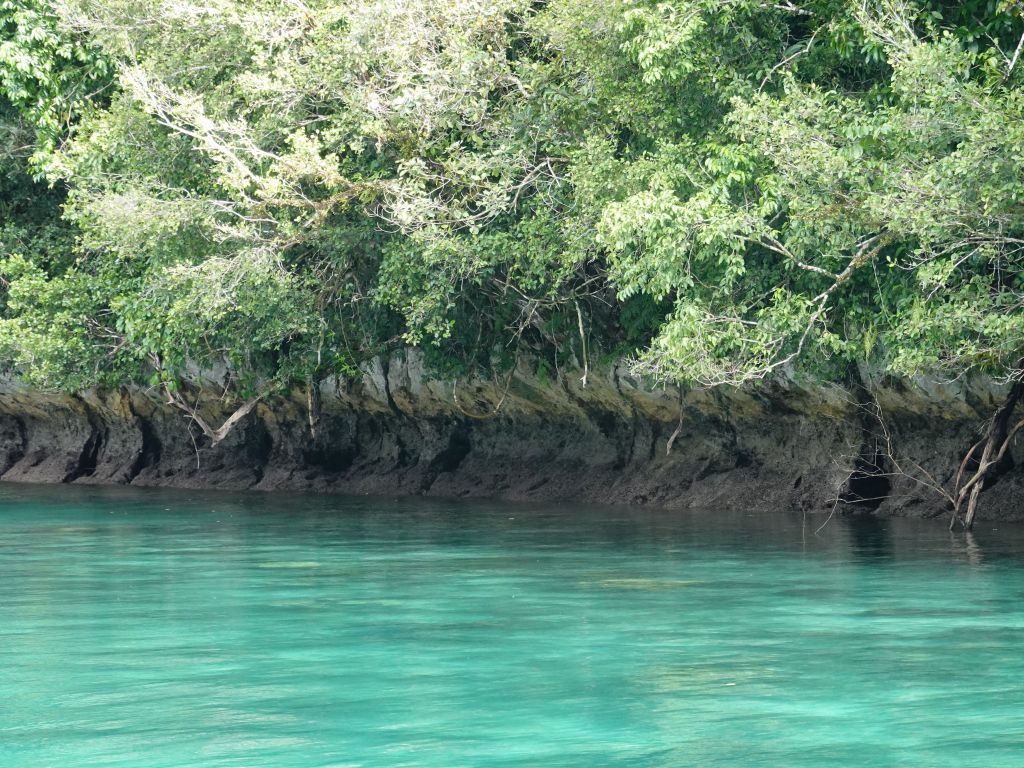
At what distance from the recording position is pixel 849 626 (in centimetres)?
1062

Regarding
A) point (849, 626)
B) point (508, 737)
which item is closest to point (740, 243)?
point (849, 626)

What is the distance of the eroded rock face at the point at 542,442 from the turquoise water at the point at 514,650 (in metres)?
2.41

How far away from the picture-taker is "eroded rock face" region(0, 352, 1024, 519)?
783 inches

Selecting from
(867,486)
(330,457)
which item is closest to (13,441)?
(330,457)

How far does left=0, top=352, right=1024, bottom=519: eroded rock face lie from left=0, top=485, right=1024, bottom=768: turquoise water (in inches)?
94.7

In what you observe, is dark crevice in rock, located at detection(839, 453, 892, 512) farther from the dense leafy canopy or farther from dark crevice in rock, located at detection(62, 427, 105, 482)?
dark crevice in rock, located at detection(62, 427, 105, 482)

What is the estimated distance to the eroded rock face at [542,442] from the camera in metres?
19.9

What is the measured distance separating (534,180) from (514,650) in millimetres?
7997

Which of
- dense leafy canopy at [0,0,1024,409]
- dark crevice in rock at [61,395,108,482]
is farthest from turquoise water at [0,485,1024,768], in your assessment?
dark crevice in rock at [61,395,108,482]

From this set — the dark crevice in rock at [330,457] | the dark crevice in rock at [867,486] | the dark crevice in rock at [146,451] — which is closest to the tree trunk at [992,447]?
the dark crevice in rock at [867,486]

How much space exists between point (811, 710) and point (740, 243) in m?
7.15

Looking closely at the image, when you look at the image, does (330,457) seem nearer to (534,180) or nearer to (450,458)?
(450,458)

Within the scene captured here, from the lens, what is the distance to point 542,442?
23.9m

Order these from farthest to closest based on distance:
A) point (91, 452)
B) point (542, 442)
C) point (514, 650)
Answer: point (91, 452)
point (542, 442)
point (514, 650)
